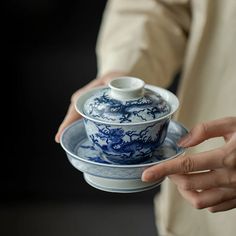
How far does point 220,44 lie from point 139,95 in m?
0.29

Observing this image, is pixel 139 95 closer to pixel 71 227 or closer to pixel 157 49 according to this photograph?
pixel 157 49

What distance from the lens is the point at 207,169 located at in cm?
64

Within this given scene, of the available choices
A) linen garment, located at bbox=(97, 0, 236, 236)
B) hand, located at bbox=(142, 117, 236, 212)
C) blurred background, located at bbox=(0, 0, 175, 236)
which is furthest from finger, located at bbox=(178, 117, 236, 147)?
blurred background, located at bbox=(0, 0, 175, 236)

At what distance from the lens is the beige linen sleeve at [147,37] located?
0.94 meters

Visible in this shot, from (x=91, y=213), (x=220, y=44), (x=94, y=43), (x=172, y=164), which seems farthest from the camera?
(x=91, y=213)

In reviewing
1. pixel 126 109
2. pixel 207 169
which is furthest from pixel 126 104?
pixel 207 169

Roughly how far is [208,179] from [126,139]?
4.3 inches

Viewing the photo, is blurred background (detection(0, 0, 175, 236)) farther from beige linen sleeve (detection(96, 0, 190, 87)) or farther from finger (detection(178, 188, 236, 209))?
finger (detection(178, 188, 236, 209))

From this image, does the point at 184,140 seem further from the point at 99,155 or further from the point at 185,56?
the point at 185,56

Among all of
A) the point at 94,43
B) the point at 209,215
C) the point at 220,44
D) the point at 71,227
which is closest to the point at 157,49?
the point at 220,44

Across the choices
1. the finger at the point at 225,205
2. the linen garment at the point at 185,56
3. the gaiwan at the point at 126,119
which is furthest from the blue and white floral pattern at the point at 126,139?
the linen garment at the point at 185,56

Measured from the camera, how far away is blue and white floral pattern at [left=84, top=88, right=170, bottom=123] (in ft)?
2.12

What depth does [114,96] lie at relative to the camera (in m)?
0.67

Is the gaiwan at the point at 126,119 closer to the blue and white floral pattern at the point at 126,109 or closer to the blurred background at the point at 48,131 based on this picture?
the blue and white floral pattern at the point at 126,109
